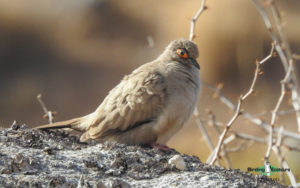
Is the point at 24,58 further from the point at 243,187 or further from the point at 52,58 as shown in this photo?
the point at 243,187

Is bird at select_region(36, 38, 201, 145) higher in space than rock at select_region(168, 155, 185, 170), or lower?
higher

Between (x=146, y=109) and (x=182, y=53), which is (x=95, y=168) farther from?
(x=182, y=53)

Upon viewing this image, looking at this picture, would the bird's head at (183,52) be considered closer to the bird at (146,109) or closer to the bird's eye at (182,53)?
the bird's eye at (182,53)

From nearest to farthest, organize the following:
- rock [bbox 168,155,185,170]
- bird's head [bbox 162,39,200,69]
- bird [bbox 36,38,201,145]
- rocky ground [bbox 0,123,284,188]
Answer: rocky ground [bbox 0,123,284,188] → rock [bbox 168,155,185,170] → bird [bbox 36,38,201,145] → bird's head [bbox 162,39,200,69]

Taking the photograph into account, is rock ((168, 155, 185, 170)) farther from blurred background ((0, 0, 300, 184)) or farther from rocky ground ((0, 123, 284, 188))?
blurred background ((0, 0, 300, 184))

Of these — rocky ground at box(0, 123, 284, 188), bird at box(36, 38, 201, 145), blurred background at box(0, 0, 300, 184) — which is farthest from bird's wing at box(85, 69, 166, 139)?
blurred background at box(0, 0, 300, 184)

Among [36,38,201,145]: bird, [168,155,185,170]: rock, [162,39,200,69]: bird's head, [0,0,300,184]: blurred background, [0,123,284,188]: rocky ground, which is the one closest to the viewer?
[0,123,284,188]: rocky ground

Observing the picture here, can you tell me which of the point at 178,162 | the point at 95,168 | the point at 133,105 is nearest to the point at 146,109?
the point at 133,105

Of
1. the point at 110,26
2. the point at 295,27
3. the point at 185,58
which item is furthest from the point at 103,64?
the point at 185,58
